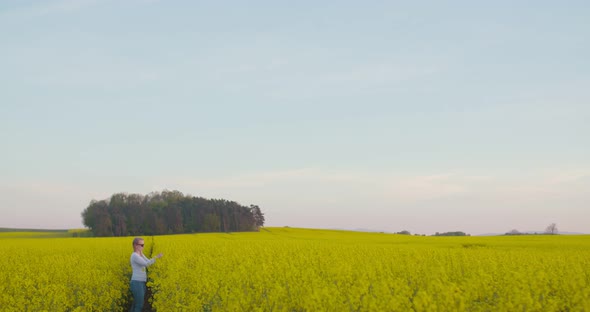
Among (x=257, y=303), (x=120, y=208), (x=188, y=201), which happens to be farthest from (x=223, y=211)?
(x=257, y=303)

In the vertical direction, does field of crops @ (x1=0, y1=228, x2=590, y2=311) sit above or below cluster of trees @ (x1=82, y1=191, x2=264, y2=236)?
below

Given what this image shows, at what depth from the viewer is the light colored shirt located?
41.0ft

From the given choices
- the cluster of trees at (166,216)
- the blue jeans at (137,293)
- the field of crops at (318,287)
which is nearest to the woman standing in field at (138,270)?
the blue jeans at (137,293)

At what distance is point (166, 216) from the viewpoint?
9100cm

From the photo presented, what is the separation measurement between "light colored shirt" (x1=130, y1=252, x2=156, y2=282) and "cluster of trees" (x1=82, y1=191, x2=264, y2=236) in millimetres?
76933

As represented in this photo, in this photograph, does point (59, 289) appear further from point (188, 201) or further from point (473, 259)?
point (188, 201)

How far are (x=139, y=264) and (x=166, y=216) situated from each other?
80768 millimetres

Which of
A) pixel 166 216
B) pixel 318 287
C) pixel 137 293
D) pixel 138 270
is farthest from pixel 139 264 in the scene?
pixel 166 216

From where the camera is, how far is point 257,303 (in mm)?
9109

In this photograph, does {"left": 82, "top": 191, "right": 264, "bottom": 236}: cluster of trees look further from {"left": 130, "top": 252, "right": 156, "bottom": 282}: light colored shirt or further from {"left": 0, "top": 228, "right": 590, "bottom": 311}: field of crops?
{"left": 130, "top": 252, "right": 156, "bottom": 282}: light colored shirt

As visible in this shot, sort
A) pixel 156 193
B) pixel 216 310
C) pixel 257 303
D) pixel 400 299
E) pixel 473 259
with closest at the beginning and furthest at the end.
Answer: pixel 400 299, pixel 216 310, pixel 257 303, pixel 473 259, pixel 156 193

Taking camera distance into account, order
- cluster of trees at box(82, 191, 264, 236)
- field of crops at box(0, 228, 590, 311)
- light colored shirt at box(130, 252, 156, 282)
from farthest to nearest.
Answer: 1. cluster of trees at box(82, 191, 264, 236)
2. light colored shirt at box(130, 252, 156, 282)
3. field of crops at box(0, 228, 590, 311)

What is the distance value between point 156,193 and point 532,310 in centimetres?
10094

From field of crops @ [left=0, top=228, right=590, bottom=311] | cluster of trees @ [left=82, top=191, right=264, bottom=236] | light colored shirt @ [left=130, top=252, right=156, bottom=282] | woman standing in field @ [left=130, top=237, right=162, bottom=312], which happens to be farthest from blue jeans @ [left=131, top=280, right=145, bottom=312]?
cluster of trees @ [left=82, top=191, right=264, bottom=236]
